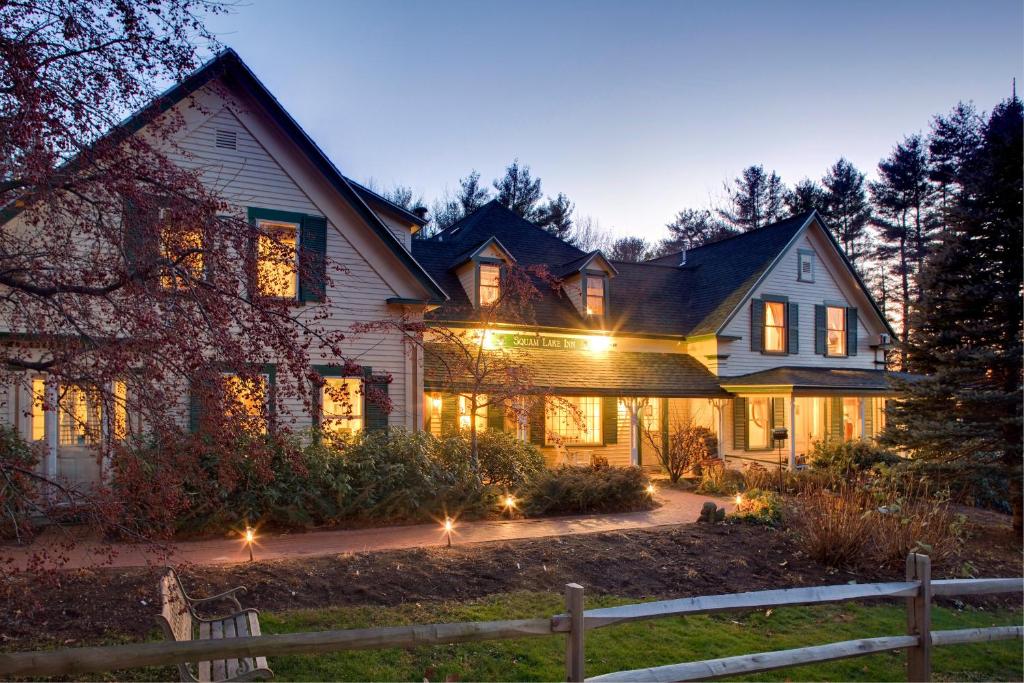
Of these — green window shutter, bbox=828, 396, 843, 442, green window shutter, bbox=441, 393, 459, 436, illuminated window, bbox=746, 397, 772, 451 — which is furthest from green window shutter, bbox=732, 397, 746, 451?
green window shutter, bbox=441, 393, 459, 436

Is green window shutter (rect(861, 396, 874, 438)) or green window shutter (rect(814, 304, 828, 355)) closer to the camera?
green window shutter (rect(814, 304, 828, 355))

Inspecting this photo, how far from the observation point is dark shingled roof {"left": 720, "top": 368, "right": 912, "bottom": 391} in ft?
63.0

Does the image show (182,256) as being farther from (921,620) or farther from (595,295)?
(595,295)

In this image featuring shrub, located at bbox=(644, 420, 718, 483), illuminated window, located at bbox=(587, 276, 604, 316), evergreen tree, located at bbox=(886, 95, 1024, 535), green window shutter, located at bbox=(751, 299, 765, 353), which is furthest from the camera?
green window shutter, located at bbox=(751, 299, 765, 353)

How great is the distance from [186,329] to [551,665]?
3850mm

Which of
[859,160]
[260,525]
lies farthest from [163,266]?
[859,160]

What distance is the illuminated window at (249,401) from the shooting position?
14.1 feet

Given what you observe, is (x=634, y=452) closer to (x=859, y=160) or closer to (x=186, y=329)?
(x=186, y=329)

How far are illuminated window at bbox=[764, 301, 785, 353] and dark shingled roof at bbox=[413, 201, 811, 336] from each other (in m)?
1.30

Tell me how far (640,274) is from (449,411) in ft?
32.8

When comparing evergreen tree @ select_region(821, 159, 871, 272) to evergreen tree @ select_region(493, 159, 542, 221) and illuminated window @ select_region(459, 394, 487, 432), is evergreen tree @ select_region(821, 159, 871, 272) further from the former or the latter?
illuminated window @ select_region(459, 394, 487, 432)

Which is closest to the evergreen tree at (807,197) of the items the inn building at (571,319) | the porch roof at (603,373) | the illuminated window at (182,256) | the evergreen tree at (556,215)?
the evergreen tree at (556,215)

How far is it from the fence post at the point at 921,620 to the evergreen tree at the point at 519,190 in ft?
117

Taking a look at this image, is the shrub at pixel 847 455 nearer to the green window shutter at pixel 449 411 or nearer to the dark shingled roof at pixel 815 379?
the dark shingled roof at pixel 815 379
